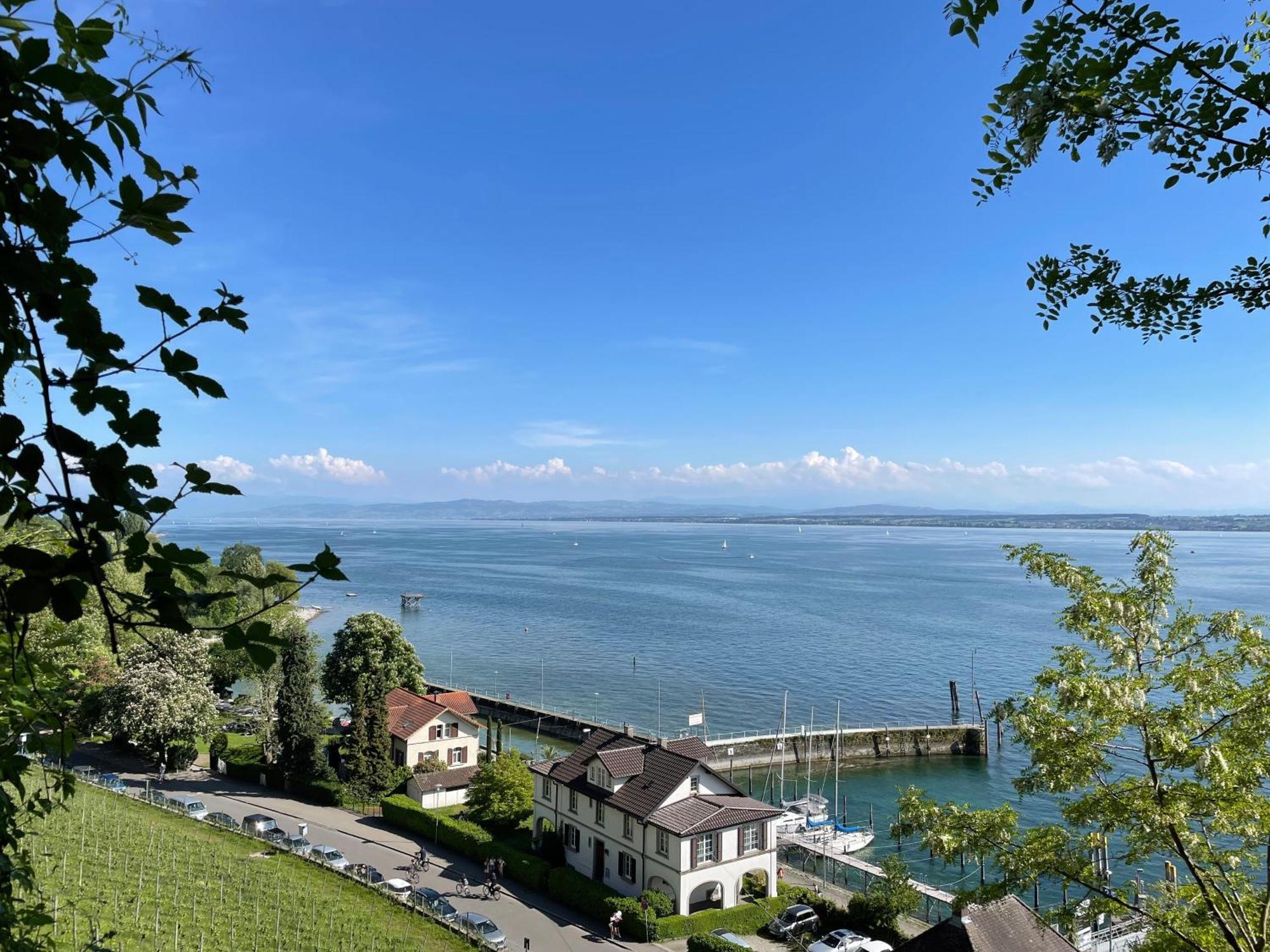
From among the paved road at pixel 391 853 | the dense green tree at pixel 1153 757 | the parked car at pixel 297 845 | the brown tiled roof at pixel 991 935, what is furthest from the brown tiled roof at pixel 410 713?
the dense green tree at pixel 1153 757

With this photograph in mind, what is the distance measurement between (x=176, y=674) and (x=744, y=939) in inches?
1090

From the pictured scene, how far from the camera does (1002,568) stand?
563 feet

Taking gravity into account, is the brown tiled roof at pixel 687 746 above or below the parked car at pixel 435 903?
above

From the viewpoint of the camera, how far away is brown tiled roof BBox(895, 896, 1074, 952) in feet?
48.9

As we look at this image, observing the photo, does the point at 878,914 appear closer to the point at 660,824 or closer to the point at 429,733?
the point at 660,824

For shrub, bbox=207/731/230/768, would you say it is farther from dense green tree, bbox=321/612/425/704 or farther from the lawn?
the lawn

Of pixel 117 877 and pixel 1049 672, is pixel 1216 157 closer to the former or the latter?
pixel 1049 672

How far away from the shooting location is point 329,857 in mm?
26562

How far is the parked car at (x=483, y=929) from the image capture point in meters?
21.6

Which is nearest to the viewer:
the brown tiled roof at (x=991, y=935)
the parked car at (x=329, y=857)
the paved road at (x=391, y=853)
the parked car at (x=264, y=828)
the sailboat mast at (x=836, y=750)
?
the brown tiled roof at (x=991, y=935)

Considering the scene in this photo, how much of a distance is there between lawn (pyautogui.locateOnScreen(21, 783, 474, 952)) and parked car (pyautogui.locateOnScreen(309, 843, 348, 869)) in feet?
1.50

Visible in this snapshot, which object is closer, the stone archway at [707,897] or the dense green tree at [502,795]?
the stone archway at [707,897]

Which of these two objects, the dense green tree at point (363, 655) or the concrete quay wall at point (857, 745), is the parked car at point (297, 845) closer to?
the dense green tree at point (363, 655)

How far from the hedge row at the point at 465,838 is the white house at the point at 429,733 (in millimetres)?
3339
